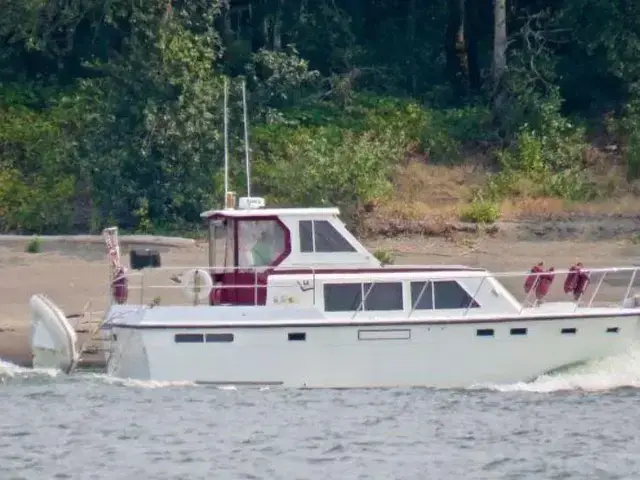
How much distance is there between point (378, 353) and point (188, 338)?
7.89 ft

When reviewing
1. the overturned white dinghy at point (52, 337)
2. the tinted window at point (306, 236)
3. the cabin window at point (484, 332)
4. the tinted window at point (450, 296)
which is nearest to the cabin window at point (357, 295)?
the tinted window at point (450, 296)

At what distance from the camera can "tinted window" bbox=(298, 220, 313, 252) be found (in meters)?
23.4

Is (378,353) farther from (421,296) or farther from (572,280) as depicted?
Result: (572,280)

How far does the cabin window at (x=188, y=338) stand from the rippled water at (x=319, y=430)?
0.69 meters

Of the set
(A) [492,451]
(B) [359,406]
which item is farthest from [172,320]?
(A) [492,451]

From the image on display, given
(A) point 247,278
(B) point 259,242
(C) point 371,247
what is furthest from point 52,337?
(C) point 371,247

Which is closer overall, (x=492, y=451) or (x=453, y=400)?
(x=492, y=451)

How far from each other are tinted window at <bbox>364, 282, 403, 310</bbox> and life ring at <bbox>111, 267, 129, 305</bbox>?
3226 millimetres

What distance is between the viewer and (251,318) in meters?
22.6

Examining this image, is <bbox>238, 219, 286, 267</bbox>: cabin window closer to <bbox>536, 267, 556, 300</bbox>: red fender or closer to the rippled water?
the rippled water

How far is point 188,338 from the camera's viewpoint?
22.7 metres

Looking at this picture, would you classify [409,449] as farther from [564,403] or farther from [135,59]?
[135,59]

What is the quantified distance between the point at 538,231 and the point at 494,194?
2.53m

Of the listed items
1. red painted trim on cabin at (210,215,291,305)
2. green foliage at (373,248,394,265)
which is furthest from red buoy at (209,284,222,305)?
green foliage at (373,248,394,265)
